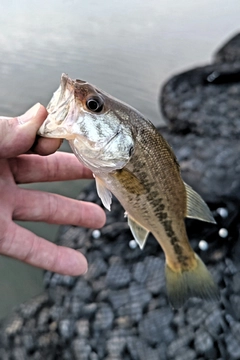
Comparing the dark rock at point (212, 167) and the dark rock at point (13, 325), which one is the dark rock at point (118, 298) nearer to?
the dark rock at point (13, 325)

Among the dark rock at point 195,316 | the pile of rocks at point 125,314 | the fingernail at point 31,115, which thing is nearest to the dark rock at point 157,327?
the pile of rocks at point 125,314

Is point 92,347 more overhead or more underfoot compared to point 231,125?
more underfoot

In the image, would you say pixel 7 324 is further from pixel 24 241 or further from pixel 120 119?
pixel 120 119

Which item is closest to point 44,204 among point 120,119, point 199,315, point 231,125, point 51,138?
point 51,138

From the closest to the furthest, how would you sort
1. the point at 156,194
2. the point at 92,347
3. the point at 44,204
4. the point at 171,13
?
the point at 156,194
the point at 44,204
the point at 92,347
the point at 171,13

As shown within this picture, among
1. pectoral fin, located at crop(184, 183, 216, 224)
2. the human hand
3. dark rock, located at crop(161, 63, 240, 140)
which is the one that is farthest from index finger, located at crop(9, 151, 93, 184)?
dark rock, located at crop(161, 63, 240, 140)

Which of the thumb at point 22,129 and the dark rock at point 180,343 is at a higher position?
the thumb at point 22,129

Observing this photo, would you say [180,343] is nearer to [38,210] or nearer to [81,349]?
[81,349]

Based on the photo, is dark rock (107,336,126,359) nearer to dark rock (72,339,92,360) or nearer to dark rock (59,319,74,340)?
dark rock (72,339,92,360)
